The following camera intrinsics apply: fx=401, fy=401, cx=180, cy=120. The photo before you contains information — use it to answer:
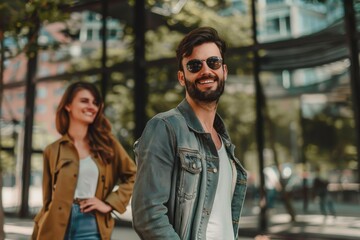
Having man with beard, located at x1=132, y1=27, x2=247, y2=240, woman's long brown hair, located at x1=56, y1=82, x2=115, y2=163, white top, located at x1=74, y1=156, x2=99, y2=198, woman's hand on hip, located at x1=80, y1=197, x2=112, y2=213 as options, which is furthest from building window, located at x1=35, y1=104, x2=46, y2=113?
man with beard, located at x1=132, y1=27, x2=247, y2=240

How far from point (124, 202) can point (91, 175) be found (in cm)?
35

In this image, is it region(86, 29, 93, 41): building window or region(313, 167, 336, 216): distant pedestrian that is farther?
region(86, 29, 93, 41): building window

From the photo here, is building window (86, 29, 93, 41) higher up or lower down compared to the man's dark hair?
higher up

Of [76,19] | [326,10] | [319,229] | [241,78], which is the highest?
[76,19]

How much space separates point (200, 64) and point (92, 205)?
5.19 ft

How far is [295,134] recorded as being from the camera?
349 inches

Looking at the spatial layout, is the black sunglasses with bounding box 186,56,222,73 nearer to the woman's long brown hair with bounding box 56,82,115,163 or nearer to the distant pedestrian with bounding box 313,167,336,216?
the woman's long brown hair with bounding box 56,82,115,163

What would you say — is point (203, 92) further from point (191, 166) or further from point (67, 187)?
point (67, 187)

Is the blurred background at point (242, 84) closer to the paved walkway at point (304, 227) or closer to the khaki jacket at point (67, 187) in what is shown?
the paved walkway at point (304, 227)

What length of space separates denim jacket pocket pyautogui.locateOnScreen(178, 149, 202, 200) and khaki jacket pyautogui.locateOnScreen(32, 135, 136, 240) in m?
1.51

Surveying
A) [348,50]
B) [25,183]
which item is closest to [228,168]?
[348,50]

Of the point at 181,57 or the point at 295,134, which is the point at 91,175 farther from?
the point at 295,134

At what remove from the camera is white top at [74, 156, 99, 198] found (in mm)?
2844

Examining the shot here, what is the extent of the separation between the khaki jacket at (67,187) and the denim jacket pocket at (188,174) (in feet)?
4.94
